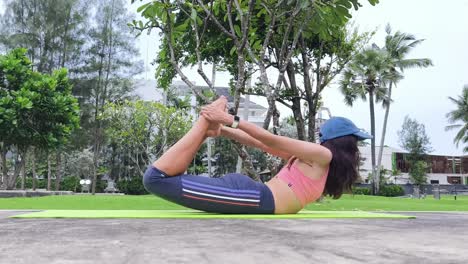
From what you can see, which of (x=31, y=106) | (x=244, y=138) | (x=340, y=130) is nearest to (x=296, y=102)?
(x=31, y=106)

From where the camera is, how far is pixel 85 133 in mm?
25984

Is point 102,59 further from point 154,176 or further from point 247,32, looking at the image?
point 154,176

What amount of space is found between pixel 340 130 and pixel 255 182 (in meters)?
0.71

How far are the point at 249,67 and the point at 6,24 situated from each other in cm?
1677

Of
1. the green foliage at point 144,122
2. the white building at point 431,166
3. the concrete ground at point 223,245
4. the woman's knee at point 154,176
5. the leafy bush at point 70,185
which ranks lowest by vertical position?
the leafy bush at point 70,185

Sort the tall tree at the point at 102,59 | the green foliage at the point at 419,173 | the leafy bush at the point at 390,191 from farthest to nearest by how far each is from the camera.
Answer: the green foliage at the point at 419,173 → the leafy bush at the point at 390,191 → the tall tree at the point at 102,59

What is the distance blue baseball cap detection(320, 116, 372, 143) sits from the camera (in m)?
3.05

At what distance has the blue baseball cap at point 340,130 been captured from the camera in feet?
10.0

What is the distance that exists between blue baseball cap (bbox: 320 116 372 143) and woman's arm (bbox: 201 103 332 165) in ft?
0.68

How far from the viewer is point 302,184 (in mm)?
3021

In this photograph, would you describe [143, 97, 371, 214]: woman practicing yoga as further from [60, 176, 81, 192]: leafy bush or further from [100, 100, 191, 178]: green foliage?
[60, 176, 81, 192]: leafy bush

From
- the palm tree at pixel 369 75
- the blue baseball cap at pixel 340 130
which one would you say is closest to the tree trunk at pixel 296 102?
the blue baseball cap at pixel 340 130

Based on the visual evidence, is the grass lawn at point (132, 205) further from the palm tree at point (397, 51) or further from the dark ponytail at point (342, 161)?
the palm tree at point (397, 51)

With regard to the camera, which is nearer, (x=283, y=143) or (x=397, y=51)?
(x=283, y=143)
